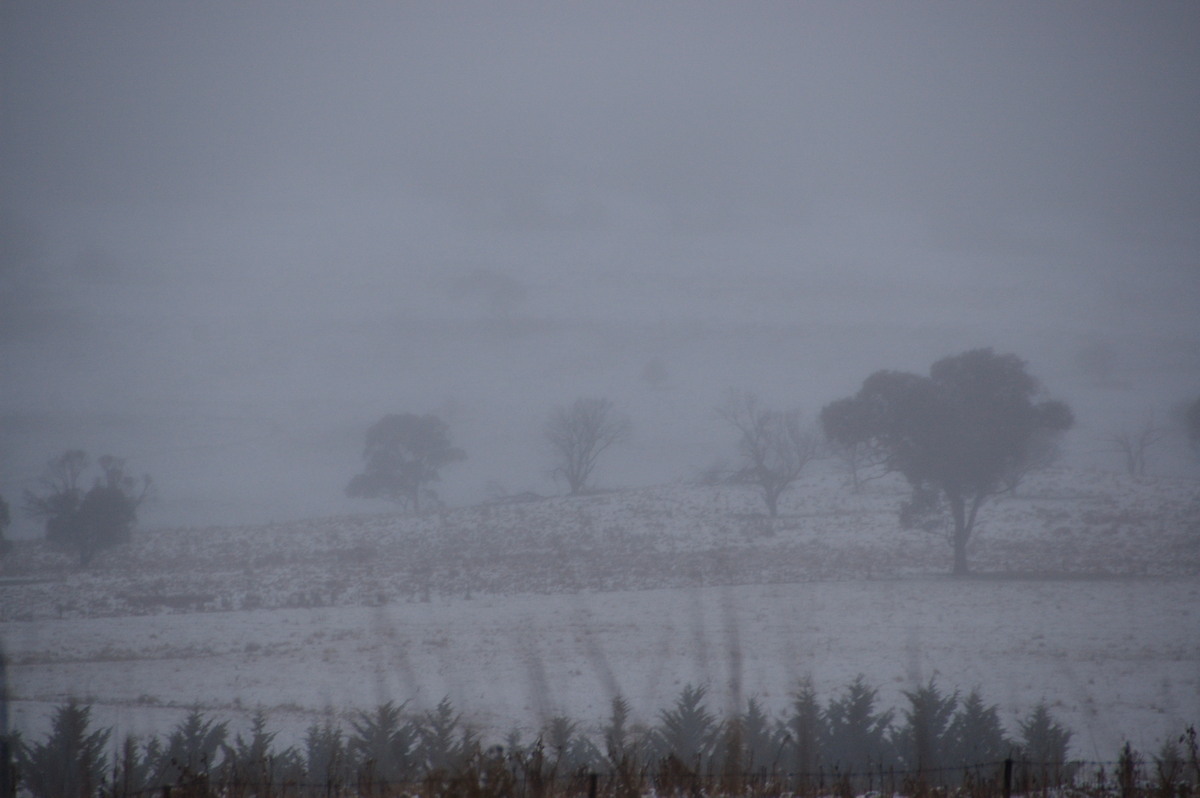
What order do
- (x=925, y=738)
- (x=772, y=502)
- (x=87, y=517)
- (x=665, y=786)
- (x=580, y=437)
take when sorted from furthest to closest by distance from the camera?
(x=580, y=437) → (x=772, y=502) → (x=87, y=517) → (x=925, y=738) → (x=665, y=786)

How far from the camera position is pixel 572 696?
17688 mm

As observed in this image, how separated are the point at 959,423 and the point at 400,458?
55.2 meters

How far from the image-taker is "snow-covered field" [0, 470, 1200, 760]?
1761 cm

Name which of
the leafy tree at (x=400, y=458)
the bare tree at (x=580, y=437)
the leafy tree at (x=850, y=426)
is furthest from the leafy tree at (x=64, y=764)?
the leafy tree at (x=400, y=458)

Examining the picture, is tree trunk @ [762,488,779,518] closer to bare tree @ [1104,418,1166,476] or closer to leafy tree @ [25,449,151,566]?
bare tree @ [1104,418,1166,476]

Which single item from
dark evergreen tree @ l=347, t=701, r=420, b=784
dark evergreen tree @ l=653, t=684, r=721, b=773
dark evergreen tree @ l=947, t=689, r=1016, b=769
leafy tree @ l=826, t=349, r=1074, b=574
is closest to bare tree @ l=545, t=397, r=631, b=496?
leafy tree @ l=826, t=349, r=1074, b=574

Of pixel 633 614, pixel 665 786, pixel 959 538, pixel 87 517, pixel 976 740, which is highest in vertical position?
pixel 87 517

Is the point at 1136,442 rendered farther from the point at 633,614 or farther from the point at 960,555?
the point at 633,614

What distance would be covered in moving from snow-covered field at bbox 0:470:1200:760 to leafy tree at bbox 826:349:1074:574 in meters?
3.87

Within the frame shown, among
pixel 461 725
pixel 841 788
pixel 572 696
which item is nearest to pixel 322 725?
pixel 461 725

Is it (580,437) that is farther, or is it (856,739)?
(580,437)

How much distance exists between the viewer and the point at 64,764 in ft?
36.7

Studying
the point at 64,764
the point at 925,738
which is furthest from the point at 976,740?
the point at 64,764

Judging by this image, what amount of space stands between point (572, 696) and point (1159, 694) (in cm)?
1325
